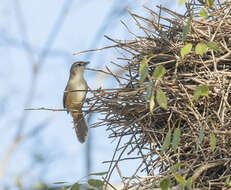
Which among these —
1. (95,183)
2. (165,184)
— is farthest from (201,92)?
(95,183)

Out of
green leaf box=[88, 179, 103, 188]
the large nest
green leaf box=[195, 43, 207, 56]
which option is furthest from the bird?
green leaf box=[195, 43, 207, 56]

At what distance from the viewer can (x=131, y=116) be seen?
11.0ft

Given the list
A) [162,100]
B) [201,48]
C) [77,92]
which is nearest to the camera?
[162,100]

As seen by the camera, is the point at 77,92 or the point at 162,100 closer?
the point at 162,100

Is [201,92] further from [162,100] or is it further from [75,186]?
[75,186]

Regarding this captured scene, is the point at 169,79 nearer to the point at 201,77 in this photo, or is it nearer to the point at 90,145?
the point at 201,77

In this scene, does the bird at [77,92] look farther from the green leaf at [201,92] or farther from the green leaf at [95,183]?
the green leaf at [201,92]

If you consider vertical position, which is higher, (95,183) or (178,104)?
(178,104)

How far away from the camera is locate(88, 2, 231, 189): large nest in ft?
9.04

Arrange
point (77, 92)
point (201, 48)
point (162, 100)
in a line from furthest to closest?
point (77, 92), point (201, 48), point (162, 100)

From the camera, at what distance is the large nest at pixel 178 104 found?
2.75 meters

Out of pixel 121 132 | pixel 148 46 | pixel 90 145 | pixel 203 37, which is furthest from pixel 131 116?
pixel 90 145

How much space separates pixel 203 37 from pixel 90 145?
8886 millimetres

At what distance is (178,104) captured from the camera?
302cm
